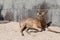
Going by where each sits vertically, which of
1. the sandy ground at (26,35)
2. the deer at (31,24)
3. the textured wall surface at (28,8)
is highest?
the textured wall surface at (28,8)

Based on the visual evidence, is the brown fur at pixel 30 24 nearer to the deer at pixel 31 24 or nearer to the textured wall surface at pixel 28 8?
the deer at pixel 31 24

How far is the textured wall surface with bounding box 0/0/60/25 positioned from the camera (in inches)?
356

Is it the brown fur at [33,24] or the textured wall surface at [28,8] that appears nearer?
the brown fur at [33,24]

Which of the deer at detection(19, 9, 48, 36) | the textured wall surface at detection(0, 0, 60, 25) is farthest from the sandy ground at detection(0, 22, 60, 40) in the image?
the textured wall surface at detection(0, 0, 60, 25)

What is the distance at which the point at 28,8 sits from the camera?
9336mm

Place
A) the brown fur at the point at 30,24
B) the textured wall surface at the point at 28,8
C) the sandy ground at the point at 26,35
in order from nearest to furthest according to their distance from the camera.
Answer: the sandy ground at the point at 26,35 < the brown fur at the point at 30,24 < the textured wall surface at the point at 28,8

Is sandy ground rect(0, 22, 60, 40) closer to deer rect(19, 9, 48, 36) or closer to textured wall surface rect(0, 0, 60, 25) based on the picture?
deer rect(19, 9, 48, 36)

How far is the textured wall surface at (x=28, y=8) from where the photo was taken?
9.05 m

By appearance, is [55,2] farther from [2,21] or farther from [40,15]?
[2,21]

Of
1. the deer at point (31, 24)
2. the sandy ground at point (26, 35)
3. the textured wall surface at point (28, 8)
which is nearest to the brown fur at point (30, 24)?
the deer at point (31, 24)

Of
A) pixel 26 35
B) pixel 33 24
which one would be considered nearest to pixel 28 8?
pixel 33 24

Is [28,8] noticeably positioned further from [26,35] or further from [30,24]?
[26,35]

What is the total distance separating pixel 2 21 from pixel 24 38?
2.95 meters

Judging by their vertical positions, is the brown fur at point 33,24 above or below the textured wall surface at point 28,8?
below
